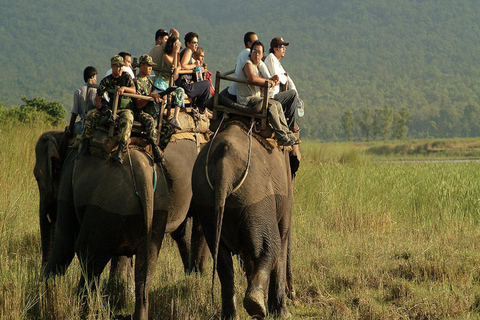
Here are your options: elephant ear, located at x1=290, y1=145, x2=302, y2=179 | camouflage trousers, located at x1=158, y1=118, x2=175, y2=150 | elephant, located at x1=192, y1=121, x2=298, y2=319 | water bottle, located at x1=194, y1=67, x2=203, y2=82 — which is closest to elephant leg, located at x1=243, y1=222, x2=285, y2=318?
elephant, located at x1=192, y1=121, x2=298, y2=319

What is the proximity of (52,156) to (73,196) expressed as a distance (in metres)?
1.01

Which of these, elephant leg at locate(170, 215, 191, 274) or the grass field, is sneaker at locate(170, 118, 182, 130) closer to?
elephant leg at locate(170, 215, 191, 274)

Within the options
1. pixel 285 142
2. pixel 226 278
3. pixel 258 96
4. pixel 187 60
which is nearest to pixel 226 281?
pixel 226 278

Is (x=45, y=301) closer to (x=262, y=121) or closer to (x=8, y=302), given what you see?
(x=8, y=302)

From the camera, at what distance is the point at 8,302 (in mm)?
5992

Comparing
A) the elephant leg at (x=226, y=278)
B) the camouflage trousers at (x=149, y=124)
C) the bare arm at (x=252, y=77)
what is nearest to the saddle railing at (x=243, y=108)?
the bare arm at (x=252, y=77)

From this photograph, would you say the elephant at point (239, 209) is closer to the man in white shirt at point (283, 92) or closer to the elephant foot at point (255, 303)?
the elephant foot at point (255, 303)

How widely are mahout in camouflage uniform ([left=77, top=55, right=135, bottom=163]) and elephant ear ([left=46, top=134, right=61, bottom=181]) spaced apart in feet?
3.61

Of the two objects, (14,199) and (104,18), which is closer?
(14,199)

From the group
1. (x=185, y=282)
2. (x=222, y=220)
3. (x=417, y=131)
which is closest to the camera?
(x=222, y=220)

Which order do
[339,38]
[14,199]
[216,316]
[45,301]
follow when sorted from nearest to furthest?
[45,301]
[216,316]
[14,199]
[339,38]

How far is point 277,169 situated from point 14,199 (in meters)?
6.46

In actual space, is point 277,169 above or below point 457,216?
above

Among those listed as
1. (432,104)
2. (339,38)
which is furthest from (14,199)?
(339,38)
